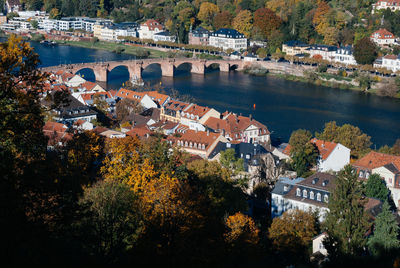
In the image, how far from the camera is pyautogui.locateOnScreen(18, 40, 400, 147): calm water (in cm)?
3844

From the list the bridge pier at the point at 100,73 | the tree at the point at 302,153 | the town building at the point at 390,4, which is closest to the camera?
the tree at the point at 302,153

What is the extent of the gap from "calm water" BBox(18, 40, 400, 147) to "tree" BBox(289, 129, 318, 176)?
5.84 metres

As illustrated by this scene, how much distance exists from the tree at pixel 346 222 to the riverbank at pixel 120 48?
2145 inches

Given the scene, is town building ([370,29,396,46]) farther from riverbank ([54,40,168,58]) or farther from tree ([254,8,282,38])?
riverbank ([54,40,168,58])

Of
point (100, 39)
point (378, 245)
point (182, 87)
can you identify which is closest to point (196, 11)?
point (100, 39)

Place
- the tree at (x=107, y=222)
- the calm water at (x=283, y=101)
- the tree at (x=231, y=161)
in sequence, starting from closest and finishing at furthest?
the tree at (x=107, y=222), the tree at (x=231, y=161), the calm water at (x=283, y=101)

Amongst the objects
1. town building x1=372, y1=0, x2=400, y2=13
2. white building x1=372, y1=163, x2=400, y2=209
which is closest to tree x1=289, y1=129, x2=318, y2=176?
white building x1=372, y1=163, x2=400, y2=209

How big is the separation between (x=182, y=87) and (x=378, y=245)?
1491 inches

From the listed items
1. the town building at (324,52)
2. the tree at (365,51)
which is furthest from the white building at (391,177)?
the town building at (324,52)

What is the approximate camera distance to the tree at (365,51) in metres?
56.3

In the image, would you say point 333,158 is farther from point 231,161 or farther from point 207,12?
point 207,12

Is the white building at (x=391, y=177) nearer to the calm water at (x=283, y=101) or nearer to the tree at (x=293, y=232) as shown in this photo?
the tree at (x=293, y=232)

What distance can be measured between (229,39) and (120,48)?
543 inches

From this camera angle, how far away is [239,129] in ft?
105
